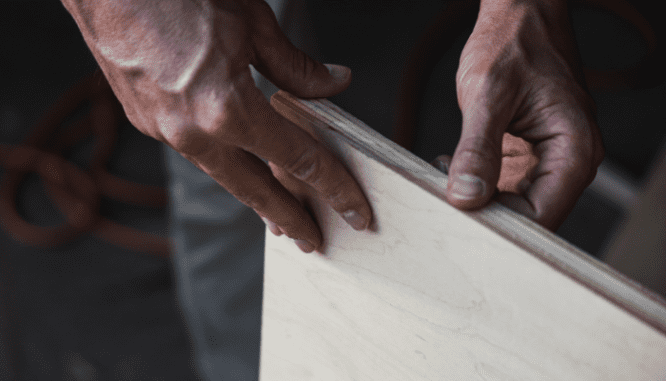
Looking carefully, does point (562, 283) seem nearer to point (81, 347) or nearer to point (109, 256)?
point (81, 347)

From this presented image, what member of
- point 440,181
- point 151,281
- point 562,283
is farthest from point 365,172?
point 151,281

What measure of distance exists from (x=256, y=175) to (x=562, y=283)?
279mm

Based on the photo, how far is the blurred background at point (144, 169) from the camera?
1.37 m

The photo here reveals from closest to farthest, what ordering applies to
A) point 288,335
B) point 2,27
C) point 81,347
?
point 288,335 → point 81,347 → point 2,27

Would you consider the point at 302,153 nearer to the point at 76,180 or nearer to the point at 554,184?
the point at 554,184

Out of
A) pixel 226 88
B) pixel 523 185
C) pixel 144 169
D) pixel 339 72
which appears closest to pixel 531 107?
pixel 523 185

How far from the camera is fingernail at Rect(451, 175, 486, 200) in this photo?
352 mm

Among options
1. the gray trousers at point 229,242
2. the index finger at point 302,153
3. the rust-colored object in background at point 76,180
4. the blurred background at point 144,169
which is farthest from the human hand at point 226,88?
the rust-colored object in background at point 76,180

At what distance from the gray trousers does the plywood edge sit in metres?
0.40

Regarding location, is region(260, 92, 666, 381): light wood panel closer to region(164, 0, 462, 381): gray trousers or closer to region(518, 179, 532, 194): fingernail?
region(518, 179, 532, 194): fingernail

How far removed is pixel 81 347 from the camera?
1.37m

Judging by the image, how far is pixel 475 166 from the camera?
0.40m

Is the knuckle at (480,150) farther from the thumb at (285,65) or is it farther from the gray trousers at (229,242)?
the gray trousers at (229,242)

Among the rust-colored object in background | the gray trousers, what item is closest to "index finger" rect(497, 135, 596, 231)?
Answer: the gray trousers
